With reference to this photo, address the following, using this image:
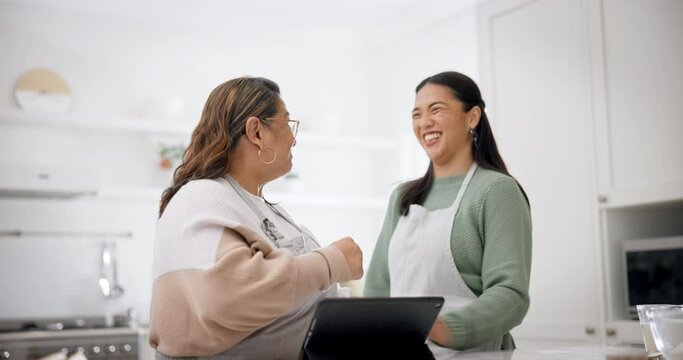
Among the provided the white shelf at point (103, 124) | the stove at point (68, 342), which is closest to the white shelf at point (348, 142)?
the white shelf at point (103, 124)

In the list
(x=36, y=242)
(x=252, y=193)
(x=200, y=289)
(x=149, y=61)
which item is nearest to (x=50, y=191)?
(x=36, y=242)

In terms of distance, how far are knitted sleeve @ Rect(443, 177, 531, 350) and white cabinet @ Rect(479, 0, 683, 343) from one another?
1391 millimetres

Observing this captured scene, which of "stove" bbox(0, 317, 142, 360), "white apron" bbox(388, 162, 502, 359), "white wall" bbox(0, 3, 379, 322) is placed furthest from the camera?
"white wall" bbox(0, 3, 379, 322)

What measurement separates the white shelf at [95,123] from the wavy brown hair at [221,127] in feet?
9.94

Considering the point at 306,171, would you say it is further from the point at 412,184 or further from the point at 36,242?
the point at 412,184

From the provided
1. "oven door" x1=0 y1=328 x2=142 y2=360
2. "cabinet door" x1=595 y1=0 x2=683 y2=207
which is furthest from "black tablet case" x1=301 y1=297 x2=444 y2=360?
"oven door" x1=0 y1=328 x2=142 y2=360

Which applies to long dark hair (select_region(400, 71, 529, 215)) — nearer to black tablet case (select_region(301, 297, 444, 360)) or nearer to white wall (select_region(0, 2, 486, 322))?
black tablet case (select_region(301, 297, 444, 360))

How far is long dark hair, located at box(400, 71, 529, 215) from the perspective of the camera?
6.99 feet

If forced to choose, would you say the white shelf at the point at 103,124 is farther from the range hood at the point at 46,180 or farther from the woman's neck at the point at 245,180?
the woman's neck at the point at 245,180

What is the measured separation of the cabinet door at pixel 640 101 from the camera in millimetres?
3096

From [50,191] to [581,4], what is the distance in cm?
268

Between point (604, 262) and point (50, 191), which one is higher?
point (50, 191)

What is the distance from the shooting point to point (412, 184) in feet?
7.34

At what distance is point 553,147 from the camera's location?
3.62 m
